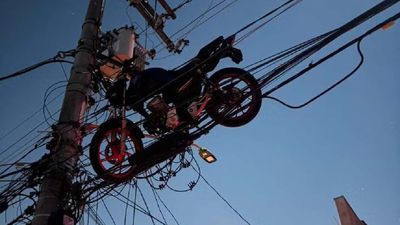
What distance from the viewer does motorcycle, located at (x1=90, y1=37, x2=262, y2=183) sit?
583cm

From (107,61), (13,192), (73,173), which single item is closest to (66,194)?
(73,173)

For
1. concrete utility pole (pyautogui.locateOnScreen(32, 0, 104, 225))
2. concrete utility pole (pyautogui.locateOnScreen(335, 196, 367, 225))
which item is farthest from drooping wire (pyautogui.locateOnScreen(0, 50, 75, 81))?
concrete utility pole (pyautogui.locateOnScreen(335, 196, 367, 225))

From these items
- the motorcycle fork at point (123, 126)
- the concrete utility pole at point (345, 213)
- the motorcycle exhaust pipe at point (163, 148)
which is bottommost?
the concrete utility pole at point (345, 213)

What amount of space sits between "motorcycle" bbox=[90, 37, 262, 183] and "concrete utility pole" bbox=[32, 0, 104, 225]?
1.27ft

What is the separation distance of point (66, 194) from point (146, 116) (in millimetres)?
1780

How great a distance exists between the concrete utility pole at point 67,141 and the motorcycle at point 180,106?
39 cm

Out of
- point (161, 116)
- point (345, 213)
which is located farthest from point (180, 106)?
point (345, 213)

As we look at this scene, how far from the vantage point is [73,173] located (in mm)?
6020

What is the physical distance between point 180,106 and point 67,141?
6.29 feet

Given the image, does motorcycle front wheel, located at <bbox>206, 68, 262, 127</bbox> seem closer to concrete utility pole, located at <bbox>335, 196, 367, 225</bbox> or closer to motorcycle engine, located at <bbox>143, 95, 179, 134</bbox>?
motorcycle engine, located at <bbox>143, 95, 179, 134</bbox>

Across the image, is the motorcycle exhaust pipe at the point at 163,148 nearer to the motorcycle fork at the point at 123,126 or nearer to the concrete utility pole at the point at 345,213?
the motorcycle fork at the point at 123,126

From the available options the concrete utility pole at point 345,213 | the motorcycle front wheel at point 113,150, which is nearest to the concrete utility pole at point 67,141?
the motorcycle front wheel at point 113,150

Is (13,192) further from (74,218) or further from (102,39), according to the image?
(102,39)

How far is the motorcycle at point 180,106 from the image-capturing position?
5.83m
